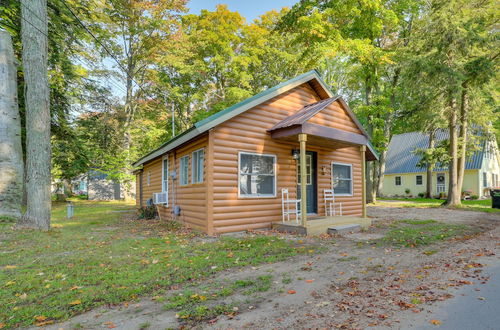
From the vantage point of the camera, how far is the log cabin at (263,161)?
7457mm

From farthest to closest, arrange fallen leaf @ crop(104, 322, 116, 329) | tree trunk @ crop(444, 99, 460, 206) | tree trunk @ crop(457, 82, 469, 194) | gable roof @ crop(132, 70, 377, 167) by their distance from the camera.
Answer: tree trunk @ crop(444, 99, 460, 206), tree trunk @ crop(457, 82, 469, 194), gable roof @ crop(132, 70, 377, 167), fallen leaf @ crop(104, 322, 116, 329)

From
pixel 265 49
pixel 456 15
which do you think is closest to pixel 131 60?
pixel 265 49

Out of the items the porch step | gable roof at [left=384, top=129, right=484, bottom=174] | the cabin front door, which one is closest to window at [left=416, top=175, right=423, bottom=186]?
gable roof at [left=384, top=129, right=484, bottom=174]

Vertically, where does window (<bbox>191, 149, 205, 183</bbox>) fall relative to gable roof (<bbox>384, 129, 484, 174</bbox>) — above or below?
→ below

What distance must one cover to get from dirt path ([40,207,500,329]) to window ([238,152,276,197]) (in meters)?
3.02

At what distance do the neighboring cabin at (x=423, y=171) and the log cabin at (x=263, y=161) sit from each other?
15.0m

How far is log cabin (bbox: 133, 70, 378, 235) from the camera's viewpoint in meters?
7.46

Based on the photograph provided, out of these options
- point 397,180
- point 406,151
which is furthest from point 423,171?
point 406,151

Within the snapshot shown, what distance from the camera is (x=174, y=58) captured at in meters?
19.7

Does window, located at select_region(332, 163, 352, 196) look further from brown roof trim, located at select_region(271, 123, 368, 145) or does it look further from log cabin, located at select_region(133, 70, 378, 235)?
brown roof trim, located at select_region(271, 123, 368, 145)

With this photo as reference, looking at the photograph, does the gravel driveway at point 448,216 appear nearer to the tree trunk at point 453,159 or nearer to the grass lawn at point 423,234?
the grass lawn at point 423,234

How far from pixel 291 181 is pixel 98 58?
18216 millimetres

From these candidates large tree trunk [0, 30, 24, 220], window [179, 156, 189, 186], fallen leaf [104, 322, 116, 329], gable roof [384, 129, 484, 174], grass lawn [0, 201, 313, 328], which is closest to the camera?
fallen leaf [104, 322, 116, 329]

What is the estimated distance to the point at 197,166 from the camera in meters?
8.46
